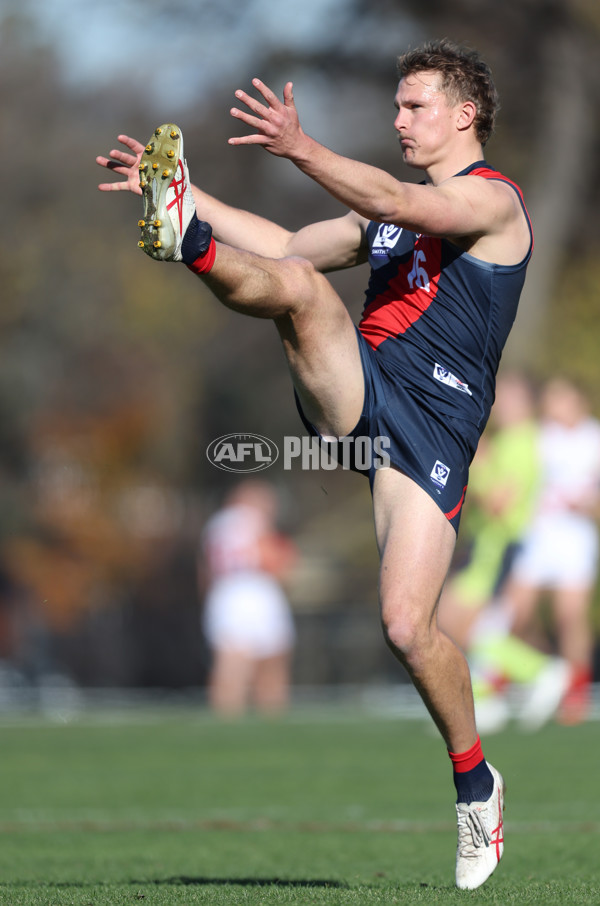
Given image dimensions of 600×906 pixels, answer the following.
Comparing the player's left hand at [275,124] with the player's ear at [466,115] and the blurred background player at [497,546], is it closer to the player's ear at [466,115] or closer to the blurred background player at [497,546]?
the player's ear at [466,115]

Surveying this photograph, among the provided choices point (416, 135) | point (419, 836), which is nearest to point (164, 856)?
point (419, 836)

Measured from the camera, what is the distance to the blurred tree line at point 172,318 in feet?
75.6

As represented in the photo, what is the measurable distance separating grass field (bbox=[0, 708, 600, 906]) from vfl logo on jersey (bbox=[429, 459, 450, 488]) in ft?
4.12

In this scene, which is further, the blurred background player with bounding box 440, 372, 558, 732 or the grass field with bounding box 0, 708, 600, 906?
the blurred background player with bounding box 440, 372, 558, 732

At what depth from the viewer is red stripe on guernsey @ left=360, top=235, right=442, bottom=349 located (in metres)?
4.92

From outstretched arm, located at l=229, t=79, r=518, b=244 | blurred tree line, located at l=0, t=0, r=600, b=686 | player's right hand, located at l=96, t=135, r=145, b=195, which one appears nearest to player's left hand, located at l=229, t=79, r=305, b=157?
outstretched arm, located at l=229, t=79, r=518, b=244

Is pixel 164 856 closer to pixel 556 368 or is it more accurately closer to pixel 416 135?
pixel 416 135

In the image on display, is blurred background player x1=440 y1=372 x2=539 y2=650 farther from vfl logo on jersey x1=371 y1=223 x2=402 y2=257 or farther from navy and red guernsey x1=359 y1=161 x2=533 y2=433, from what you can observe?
navy and red guernsey x1=359 y1=161 x2=533 y2=433

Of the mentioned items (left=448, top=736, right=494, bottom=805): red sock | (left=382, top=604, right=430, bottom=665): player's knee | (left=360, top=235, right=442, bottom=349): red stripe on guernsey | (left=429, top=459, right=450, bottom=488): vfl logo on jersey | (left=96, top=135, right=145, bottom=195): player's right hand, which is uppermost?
(left=96, top=135, right=145, bottom=195): player's right hand

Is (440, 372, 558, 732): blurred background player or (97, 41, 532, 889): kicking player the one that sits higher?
(97, 41, 532, 889): kicking player

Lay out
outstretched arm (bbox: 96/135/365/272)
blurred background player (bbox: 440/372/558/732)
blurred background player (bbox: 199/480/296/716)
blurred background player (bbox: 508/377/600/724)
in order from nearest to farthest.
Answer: outstretched arm (bbox: 96/135/365/272) < blurred background player (bbox: 440/372/558/732) < blurred background player (bbox: 508/377/600/724) < blurred background player (bbox: 199/480/296/716)

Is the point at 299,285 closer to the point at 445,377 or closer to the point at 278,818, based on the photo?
the point at 445,377

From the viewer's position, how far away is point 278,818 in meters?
6.70

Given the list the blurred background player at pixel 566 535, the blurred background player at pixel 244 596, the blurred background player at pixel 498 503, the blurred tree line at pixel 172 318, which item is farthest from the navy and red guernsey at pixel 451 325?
the blurred tree line at pixel 172 318
